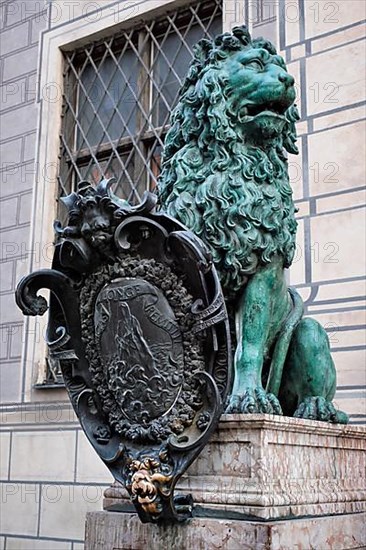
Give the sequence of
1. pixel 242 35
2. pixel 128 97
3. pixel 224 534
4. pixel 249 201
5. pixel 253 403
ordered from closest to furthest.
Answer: pixel 224 534, pixel 253 403, pixel 249 201, pixel 242 35, pixel 128 97

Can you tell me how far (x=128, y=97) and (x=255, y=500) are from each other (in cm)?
508

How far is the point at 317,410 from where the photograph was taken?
2.85 meters

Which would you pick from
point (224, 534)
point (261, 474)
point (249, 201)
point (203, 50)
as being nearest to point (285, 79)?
point (203, 50)

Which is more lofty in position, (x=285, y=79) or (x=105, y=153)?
(x=105, y=153)

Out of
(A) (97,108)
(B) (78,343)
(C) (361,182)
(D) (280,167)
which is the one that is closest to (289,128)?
(D) (280,167)

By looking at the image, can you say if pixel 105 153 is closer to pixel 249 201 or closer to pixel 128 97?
pixel 128 97

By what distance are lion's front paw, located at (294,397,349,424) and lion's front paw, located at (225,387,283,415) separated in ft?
1.00

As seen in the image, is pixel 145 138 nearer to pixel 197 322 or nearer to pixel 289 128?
pixel 289 128

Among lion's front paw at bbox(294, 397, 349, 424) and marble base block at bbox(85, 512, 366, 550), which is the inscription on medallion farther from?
lion's front paw at bbox(294, 397, 349, 424)

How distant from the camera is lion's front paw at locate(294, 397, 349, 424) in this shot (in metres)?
2.84

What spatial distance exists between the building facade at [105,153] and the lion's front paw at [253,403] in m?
2.06

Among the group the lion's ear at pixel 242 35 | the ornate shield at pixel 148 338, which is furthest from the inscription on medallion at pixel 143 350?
the lion's ear at pixel 242 35

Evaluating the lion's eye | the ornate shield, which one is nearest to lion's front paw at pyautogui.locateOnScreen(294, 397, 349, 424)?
the ornate shield

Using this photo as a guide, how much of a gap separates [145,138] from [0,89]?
1928 mm
